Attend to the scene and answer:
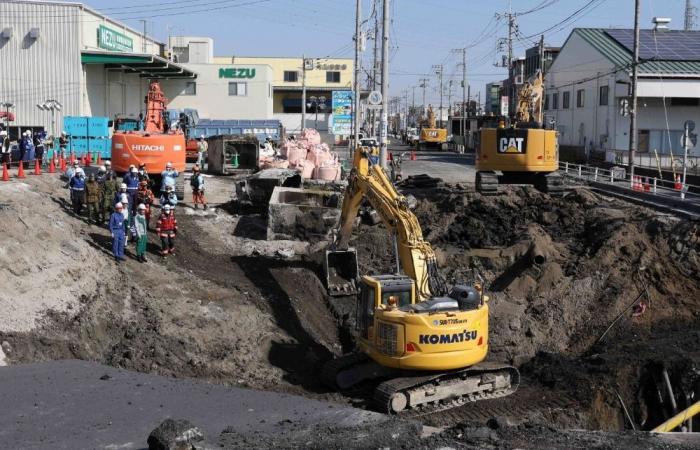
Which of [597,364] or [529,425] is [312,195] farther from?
[529,425]

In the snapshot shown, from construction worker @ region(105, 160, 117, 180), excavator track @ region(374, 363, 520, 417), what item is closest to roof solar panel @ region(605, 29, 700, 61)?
construction worker @ region(105, 160, 117, 180)

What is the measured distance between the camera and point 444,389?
49.8 ft

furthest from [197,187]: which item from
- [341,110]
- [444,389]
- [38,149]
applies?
[341,110]

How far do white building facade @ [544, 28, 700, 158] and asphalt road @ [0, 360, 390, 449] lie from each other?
4046 centimetres

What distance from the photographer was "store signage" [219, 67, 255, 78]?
70.0 metres

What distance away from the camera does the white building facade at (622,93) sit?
52844 millimetres

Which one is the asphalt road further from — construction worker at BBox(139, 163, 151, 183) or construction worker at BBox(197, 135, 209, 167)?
construction worker at BBox(197, 135, 209, 167)

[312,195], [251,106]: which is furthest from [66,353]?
[251,106]

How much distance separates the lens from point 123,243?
67.3 feet

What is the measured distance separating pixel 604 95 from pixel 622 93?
9.53ft

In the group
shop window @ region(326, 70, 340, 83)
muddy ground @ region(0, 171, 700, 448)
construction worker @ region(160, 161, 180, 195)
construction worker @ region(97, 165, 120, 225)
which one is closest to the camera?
muddy ground @ region(0, 171, 700, 448)

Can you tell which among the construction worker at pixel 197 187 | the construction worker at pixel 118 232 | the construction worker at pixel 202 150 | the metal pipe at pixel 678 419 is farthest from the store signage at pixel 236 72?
the metal pipe at pixel 678 419

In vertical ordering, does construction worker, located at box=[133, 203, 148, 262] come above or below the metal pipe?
above

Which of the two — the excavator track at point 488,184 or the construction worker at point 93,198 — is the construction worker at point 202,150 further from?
Answer: the construction worker at point 93,198
